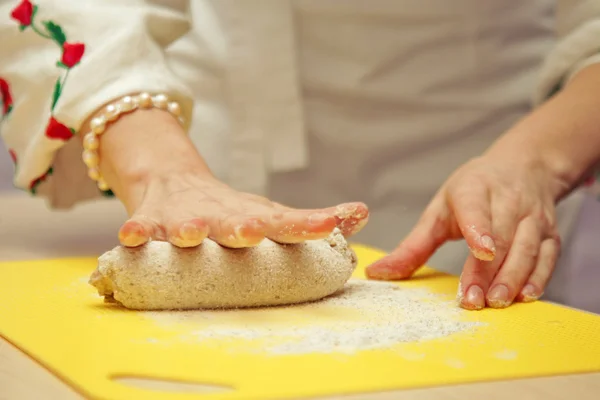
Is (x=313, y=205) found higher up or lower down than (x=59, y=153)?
lower down

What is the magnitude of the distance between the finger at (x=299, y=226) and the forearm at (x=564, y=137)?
34 cm

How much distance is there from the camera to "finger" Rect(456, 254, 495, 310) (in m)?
0.85

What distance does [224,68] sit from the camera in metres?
1.36

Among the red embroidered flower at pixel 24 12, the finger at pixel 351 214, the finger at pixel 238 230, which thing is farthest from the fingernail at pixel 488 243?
the red embroidered flower at pixel 24 12

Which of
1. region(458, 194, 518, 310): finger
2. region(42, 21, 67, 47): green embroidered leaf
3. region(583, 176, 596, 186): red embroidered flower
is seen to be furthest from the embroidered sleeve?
region(583, 176, 596, 186): red embroidered flower

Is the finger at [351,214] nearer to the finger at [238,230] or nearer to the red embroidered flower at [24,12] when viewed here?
the finger at [238,230]

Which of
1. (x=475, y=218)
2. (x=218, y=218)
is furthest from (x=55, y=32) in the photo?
(x=475, y=218)

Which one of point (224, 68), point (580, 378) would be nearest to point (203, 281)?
point (580, 378)

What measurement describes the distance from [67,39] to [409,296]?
568mm

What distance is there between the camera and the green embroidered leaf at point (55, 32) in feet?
3.75

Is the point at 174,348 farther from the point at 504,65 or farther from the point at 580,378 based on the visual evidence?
the point at 504,65

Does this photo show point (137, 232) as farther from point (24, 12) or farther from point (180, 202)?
point (24, 12)

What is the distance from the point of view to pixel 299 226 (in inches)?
32.6

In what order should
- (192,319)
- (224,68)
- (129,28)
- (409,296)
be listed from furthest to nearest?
(224,68)
(129,28)
(409,296)
(192,319)
